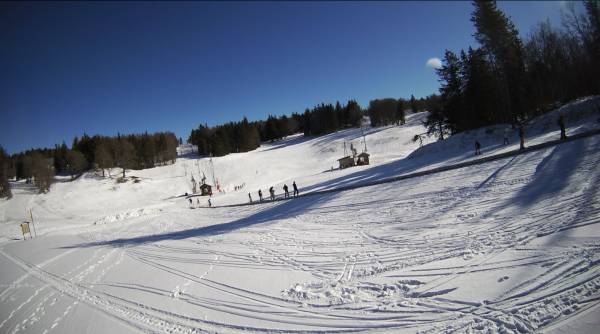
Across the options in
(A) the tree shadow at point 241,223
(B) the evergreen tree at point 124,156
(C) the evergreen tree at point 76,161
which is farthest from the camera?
(C) the evergreen tree at point 76,161

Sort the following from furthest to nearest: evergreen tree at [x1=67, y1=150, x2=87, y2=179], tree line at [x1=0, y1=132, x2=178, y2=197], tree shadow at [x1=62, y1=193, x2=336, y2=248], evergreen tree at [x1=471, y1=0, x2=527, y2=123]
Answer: evergreen tree at [x1=67, y1=150, x2=87, y2=179], tree line at [x1=0, y1=132, x2=178, y2=197], evergreen tree at [x1=471, y1=0, x2=527, y2=123], tree shadow at [x1=62, y1=193, x2=336, y2=248]

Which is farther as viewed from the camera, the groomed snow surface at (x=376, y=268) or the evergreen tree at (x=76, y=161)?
the evergreen tree at (x=76, y=161)

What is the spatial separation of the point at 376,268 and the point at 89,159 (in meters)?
97.9

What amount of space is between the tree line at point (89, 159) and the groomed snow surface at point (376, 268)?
58069 mm

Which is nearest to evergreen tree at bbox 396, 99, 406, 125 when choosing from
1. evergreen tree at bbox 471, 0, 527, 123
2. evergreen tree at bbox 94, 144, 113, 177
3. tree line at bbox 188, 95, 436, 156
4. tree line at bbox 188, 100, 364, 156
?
tree line at bbox 188, 95, 436, 156

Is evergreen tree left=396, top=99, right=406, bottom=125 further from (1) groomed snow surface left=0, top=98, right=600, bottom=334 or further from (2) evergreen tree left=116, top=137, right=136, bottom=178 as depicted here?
(2) evergreen tree left=116, top=137, right=136, bottom=178

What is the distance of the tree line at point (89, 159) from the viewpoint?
6434cm

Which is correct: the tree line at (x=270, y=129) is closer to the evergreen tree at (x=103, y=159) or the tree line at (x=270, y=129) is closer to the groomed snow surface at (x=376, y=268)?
the evergreen tree at (x=103, y=159)

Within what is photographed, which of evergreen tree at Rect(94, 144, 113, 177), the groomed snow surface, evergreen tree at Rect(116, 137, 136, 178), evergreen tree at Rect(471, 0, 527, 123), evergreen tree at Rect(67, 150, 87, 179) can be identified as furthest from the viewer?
evergreen tree at Rect(67, 150, 87, 179)

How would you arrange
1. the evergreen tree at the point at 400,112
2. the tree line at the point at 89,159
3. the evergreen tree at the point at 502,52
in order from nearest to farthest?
the evergreen tree at the point at 502,52, the tree line at the point at 89,159, the evergreen tree at the point at 400,112

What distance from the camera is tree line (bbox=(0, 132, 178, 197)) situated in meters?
64.3

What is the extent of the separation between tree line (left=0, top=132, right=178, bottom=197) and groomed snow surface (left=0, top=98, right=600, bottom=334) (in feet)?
191

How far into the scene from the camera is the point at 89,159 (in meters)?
80.8

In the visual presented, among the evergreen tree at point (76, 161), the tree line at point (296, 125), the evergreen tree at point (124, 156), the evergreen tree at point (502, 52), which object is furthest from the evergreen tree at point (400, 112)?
the evergreen tree at point (76, 161)
